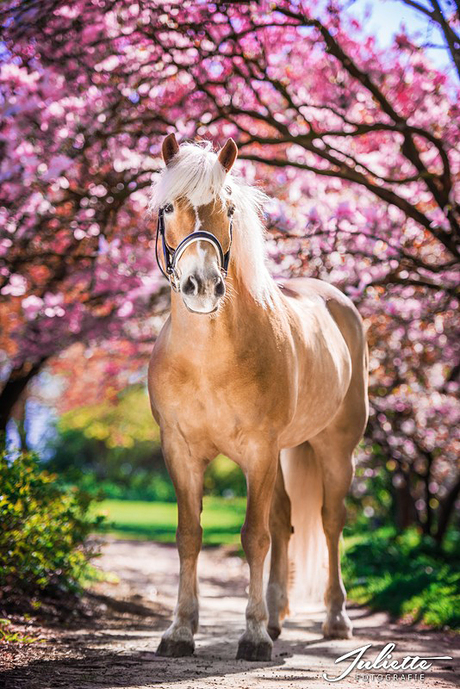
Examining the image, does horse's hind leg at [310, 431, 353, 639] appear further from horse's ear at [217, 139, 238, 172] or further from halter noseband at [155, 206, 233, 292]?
horse's ear at [217, 139, 238, 172]

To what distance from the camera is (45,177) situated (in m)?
6.89

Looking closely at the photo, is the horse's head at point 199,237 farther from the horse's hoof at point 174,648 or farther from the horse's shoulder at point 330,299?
the horse's hoof at point 174,648

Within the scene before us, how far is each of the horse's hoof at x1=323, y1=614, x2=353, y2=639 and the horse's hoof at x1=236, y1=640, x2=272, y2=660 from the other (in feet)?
3.87

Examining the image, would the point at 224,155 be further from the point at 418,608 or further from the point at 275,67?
the point at 275,67

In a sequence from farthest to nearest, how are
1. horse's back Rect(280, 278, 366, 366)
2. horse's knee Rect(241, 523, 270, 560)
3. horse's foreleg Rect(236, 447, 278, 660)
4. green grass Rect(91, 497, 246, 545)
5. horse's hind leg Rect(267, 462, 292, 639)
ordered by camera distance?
green grass Rect(91, 497, 246, 545)
horse's back Rect(280, 278, 366, 366)
horse's hind leg Rect(267, 462, 292, 639)
horse's knee Rect(241, 523, 270, 560)
horse's foreleg Rect(236, 447, 278, 660)

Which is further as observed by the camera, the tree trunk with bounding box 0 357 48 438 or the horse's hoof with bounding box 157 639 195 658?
the tree trunk with bounding box 0 357 48 438

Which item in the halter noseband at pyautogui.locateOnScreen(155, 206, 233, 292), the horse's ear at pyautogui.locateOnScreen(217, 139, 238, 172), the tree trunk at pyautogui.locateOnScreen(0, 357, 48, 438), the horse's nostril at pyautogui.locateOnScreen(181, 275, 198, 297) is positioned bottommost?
the horse's nostril at pyautogui.locateOnScreen(181, 275, 198, 297)

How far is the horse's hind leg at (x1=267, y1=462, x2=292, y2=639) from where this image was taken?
16.2 ft

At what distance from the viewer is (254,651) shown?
3893mm

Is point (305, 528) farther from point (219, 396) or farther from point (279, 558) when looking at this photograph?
point (219, 396)

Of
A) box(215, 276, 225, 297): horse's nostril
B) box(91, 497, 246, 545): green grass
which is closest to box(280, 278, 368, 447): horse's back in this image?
box(215, 276, 225, 297): horse's nostril

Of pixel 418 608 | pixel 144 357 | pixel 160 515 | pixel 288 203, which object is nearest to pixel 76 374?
pixel 160 515

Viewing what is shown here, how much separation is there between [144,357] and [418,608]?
20.9ft

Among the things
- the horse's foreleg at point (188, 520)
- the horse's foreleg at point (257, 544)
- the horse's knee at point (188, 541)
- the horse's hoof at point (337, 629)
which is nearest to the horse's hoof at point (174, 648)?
the horse's foreleg at point (188, 520)
